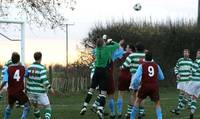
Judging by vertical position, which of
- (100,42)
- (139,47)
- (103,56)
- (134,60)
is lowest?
(134,60)

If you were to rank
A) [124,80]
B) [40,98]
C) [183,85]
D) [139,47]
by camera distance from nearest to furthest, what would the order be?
[40,98], [139,47], [124,80], [183,85]

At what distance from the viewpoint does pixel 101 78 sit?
58.4 feet

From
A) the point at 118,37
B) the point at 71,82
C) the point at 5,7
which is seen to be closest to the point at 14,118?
the point at 5,7

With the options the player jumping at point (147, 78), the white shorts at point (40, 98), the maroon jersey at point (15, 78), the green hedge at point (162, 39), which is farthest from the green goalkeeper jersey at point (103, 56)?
the green hedge at point (162, 39)

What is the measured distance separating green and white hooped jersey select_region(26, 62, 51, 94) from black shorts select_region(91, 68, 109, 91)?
5.79 ft

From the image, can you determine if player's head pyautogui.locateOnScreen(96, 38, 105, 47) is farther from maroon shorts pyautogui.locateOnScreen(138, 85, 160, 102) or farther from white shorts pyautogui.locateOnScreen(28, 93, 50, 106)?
white shorts pyautogui.locateOnScreen(28, 93, 50, 106)

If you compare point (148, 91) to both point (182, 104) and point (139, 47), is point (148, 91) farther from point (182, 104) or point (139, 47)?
point (182, 104)

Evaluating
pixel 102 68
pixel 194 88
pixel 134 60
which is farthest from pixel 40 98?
pixel 194 88

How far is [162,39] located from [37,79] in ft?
89.9

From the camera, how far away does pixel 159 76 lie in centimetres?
1703

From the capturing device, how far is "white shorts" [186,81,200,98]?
69.3ft

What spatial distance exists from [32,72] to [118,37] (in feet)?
85.9

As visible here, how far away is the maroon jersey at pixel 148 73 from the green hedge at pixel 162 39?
83.1 feet

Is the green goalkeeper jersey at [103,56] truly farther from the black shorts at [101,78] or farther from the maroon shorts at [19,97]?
the maroon shorts at [19,97]
